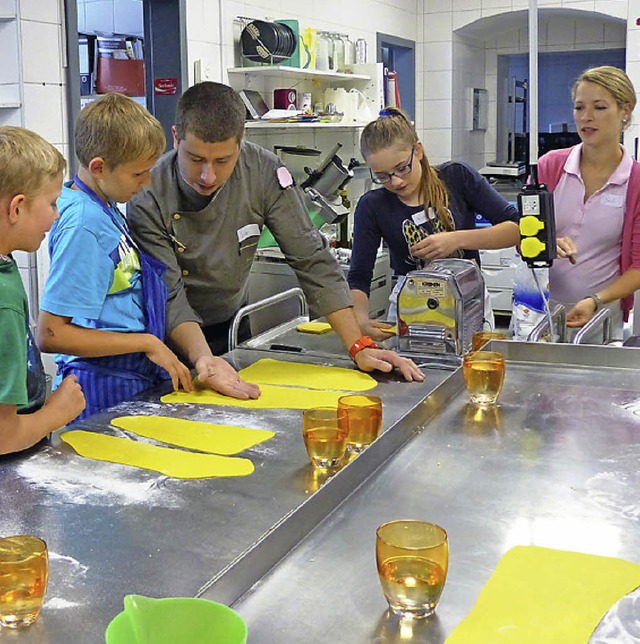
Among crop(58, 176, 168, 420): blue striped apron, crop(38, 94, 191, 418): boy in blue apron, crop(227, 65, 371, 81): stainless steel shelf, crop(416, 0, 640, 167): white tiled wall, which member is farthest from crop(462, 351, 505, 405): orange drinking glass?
crop(416, 0, 640, 167): white tiled wall

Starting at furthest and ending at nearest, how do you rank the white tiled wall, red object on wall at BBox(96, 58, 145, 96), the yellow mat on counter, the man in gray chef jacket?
the white tiled wall < red object on wall at BBox(96, 58, 145, 96) < the man in gray chef jacket < the yellow mat on counter

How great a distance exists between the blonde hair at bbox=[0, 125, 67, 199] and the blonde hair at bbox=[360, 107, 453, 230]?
3.97 ft

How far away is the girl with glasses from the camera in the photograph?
2.48 metres

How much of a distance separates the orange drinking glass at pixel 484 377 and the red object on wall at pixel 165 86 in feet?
9.73

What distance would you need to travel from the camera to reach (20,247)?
1473 mm

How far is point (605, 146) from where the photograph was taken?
8.86ft

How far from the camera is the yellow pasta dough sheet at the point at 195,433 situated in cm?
151

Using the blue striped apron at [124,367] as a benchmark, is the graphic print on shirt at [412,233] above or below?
above

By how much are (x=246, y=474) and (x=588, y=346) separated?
0.97 metres

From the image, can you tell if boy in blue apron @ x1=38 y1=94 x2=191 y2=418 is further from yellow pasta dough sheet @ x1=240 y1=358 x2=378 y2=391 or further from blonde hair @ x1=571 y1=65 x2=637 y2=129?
blonde hair @ x1=571 y1=65 x2=637 y2=129

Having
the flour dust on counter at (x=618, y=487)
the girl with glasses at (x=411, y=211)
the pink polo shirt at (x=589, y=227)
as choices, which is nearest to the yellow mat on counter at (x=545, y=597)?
the flour dust on counter at (x=618, y=487)

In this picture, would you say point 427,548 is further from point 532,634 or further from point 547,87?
point 547,87

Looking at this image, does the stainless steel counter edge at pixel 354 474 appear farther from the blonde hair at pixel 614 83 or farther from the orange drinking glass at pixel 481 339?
the blonde hair at pixel 614 83

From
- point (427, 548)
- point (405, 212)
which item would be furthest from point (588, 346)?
point (427, 548)
